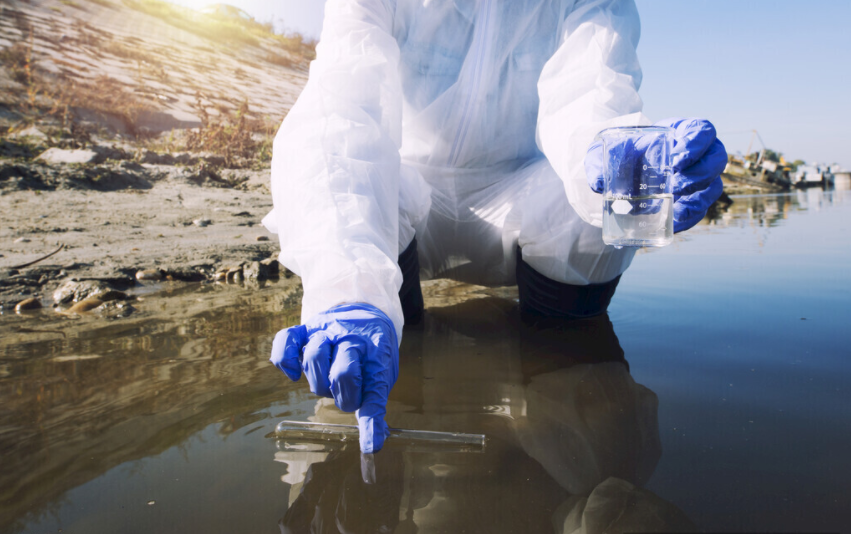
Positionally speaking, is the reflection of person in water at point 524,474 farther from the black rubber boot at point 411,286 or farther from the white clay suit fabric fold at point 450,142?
the black rubber boot at point 411,286

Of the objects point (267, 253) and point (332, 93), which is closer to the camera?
point (332, 93)

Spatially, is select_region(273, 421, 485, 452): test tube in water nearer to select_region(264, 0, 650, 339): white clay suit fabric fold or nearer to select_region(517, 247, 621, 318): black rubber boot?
select_region(264, 0, 650, 339): white clay suit fabric fold

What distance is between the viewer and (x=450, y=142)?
1698 millimetres

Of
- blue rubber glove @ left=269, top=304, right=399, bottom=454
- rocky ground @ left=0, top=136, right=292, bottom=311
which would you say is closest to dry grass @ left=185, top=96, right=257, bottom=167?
rocky ground @ left=0, top=136, right=292, bottom=311

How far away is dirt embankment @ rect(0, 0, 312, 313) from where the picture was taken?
2.67m

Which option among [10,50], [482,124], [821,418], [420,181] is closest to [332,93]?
[420,181]

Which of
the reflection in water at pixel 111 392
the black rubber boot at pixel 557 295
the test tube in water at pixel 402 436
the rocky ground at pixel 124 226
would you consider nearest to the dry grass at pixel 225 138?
the rocky ground at pixel 124 226

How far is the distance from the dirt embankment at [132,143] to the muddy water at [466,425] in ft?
2.79

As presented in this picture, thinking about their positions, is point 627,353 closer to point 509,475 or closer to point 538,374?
point 538,374

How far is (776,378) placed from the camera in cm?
120

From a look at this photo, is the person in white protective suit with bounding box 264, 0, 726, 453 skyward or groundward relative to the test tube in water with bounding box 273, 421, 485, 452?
skyward

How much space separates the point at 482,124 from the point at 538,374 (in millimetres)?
779

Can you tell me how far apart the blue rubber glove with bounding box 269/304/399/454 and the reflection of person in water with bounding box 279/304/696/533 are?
3.2 inches

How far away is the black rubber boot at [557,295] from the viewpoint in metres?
1.63
